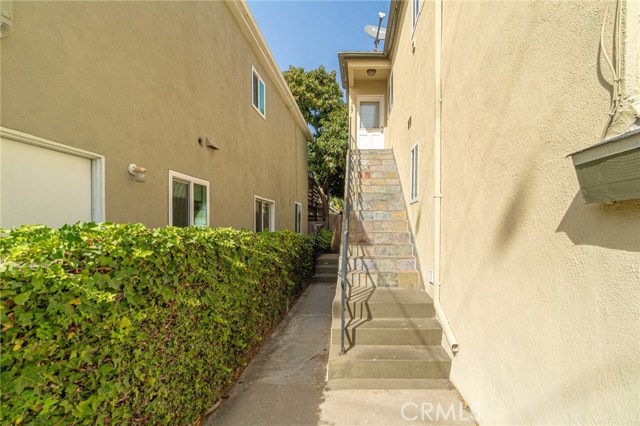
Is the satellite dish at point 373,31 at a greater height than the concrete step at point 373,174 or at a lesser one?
greater

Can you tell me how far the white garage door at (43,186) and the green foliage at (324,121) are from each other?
38.6 ft

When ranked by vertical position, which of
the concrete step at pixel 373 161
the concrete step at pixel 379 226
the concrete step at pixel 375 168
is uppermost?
the concrete step at pixel 373 161

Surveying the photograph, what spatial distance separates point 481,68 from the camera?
2.51 m

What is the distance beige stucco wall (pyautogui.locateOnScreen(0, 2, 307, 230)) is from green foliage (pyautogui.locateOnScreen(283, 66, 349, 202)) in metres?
7.82

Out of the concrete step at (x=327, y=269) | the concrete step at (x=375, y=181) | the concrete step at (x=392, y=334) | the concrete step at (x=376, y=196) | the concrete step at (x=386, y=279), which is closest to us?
the concrete step at (x=392, y=334)

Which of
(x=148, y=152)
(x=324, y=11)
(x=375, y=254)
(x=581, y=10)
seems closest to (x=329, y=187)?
(x=324, y=11)

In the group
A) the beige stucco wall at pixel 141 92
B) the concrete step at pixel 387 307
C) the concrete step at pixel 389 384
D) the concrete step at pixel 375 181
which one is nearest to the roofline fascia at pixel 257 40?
the beige stucco wall at pixel 141 92

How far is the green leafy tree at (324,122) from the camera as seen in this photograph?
13.9 metres

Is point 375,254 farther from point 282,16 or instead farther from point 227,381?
point 282,16

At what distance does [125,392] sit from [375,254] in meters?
3.83

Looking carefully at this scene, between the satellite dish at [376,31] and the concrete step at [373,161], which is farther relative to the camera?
the satellite dish at [376,31]

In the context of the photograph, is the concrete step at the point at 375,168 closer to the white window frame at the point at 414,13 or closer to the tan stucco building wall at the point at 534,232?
the white window frame at the point at 414,13

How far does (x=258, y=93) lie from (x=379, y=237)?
5.06 m

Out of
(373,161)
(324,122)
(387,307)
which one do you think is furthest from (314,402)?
(324,122)
